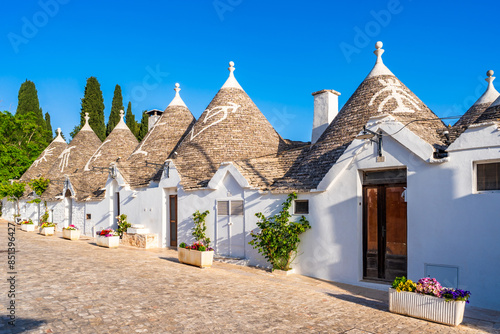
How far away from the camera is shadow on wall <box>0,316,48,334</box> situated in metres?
5.90

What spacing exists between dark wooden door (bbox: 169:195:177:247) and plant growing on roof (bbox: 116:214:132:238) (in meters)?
2.92

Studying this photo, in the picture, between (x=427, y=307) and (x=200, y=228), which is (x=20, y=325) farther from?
(x=200, y=228)

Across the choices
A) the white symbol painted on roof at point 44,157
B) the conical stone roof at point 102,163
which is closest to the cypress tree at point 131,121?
the white symbol painted on roof at point 44,157

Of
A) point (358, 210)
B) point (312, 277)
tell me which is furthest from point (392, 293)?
point (312, 277)

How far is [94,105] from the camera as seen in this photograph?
5241 cm

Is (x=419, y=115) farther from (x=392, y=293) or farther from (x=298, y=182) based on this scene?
(x=392, y=293)

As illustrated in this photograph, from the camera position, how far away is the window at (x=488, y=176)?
823cm

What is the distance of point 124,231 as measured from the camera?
1906 cm

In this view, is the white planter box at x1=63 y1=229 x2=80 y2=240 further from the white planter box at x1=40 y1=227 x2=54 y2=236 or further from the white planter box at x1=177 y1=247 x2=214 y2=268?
the white planter box at x1=177 y1=247 x2=214 y2=268

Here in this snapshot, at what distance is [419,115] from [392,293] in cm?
668

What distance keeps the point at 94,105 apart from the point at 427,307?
51.8 m

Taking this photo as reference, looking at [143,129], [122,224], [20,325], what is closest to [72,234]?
[122,224]

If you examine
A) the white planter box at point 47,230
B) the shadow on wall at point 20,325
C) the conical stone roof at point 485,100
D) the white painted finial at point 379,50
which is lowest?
the white planter box at point 47,230

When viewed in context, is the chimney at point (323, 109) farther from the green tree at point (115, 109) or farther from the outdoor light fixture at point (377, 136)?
the green tree at point (115, 109)
